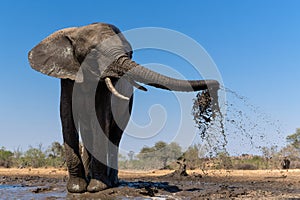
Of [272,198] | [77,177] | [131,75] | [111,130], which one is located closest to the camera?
[131,75]

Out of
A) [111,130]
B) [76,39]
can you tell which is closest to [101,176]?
[111,130]

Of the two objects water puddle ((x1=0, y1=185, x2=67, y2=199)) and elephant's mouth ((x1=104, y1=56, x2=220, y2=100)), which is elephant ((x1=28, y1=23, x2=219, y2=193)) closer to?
elephant's mouth ((x1=104, y1=56, x2=220, y2=100))

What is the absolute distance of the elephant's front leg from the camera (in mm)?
7484

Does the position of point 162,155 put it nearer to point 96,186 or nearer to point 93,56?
point 96,186

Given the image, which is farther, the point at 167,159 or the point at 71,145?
the point at 167,159

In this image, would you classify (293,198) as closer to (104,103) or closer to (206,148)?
(206,148)

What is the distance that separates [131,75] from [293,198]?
3.39m

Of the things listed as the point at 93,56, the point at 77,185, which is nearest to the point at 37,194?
the point at 77,185

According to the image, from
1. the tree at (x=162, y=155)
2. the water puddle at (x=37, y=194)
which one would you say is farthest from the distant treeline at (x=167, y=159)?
the water puddle at (x=37, y=194)

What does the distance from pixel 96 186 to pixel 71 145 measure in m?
0.85

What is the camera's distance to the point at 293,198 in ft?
23.2

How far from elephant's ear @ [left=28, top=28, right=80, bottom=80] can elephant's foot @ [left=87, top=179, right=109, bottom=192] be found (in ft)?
6.10

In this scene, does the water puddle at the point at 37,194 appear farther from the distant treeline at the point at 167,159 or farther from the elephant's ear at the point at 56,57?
the distant treeline at the point at 167,159

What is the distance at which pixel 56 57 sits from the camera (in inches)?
310
